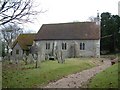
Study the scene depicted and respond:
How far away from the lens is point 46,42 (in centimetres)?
6088

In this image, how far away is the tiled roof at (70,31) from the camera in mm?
57125

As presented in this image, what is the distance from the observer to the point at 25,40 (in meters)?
66.1

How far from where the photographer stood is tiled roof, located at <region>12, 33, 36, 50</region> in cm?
6406

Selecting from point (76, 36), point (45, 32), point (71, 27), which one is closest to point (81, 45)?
point (76, 36)

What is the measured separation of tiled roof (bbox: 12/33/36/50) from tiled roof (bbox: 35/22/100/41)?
356 cm

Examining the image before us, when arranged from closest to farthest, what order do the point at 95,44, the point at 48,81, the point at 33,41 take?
the point at 48,81 < the point at 95,44 < the point at 33,41

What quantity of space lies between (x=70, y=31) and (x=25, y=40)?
13.1 meters

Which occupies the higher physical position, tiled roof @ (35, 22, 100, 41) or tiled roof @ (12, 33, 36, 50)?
tiled roof @ (35, 22, 100, 41)

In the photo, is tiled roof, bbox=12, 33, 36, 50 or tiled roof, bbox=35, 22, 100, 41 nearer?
tiled roof, bbox=35, 22, 100, 41

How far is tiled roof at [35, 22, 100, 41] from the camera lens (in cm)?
5712

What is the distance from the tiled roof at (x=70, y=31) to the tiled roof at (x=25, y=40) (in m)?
3.56

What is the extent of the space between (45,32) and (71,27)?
6.61 meters

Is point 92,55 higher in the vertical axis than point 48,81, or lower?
lower

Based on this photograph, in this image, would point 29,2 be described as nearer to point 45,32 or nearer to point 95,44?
point 95,44
